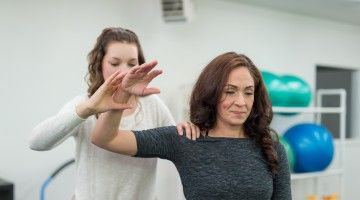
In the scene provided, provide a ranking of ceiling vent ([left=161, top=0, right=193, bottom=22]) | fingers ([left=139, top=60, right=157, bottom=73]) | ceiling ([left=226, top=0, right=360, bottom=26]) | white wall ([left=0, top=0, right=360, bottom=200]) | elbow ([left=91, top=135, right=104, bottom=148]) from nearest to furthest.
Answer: fingers ([left=139, top=60, right=157, bottom=73]) → elbow ([left=91, top=135, right=104, bottom=148]) → white wall ([left=0, top=0, right=360, bottom=200]) → ceiling vent ([left=161, top=0, right=193, bottom=22]) → ceiling ([left=226, top=0, right=360, bottom=26])

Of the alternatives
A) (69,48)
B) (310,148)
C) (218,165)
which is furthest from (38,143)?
(310,148)

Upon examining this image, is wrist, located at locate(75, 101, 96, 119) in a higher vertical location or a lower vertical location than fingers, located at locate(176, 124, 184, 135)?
higher

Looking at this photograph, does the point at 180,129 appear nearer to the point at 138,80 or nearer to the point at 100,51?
the point at 138,80

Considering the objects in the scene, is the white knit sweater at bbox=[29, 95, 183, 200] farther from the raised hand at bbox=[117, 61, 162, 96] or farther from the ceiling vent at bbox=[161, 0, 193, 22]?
the ceiling vent at bbox=[161, 0, 193, 22]

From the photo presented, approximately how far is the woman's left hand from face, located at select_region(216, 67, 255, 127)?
0.10m

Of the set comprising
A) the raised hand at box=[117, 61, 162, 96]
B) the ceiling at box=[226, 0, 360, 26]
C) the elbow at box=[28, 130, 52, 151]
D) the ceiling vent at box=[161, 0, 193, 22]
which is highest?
the ceiling at box=[226, 0, 360, 26]

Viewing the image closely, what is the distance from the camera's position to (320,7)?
4.01 metres

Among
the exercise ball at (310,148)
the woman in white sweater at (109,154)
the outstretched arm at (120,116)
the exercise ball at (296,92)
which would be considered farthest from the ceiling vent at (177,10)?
the outstretched arm at (120,116)

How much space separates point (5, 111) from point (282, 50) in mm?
2679

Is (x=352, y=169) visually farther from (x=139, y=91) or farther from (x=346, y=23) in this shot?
(x=139, y=91)

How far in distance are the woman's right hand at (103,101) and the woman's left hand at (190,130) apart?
0.81ft

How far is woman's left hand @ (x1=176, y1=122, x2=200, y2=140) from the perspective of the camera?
1.37m

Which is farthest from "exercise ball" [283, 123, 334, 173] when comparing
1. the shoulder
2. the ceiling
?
the shoulder

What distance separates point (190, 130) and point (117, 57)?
0.33 m
